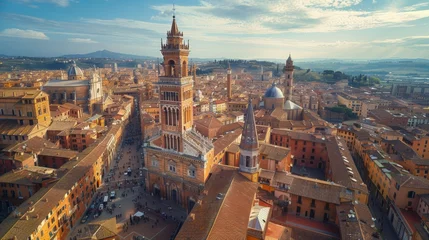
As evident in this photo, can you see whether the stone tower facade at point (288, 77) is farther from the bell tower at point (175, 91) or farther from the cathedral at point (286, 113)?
the bell tower at point (175, 91)

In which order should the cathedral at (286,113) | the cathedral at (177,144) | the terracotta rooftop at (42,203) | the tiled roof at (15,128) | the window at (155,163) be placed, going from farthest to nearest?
the cathedral at (286,113) → the tiled roof at (15,128) → the window at (155,163) → the cathedral at (177,144) → the terracotta rooftop at (42,203)

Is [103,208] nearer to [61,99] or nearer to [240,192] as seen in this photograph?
[240,192]

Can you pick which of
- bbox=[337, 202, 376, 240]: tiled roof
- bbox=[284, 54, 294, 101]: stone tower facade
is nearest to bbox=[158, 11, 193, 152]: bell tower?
bbox=[337, 202, 376, 240]: tiled roof

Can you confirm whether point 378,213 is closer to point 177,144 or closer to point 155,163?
point 177,144

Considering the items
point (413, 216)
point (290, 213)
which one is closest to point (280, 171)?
point (290, 213)

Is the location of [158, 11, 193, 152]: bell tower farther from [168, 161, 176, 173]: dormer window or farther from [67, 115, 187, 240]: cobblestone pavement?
[67, 115, 187, 240]: cobblestone pavement

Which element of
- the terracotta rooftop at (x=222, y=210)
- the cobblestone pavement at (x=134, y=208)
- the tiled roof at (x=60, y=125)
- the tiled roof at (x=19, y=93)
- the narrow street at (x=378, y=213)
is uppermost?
the tiled roof at (x=19, y=93)

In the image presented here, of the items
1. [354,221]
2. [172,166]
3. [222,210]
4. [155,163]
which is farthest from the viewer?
[155,163]

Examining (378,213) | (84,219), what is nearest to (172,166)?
(84,219)

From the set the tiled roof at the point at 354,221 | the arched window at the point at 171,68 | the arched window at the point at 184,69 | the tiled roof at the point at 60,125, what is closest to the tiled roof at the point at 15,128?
the tiled roof at the point at 60,125
